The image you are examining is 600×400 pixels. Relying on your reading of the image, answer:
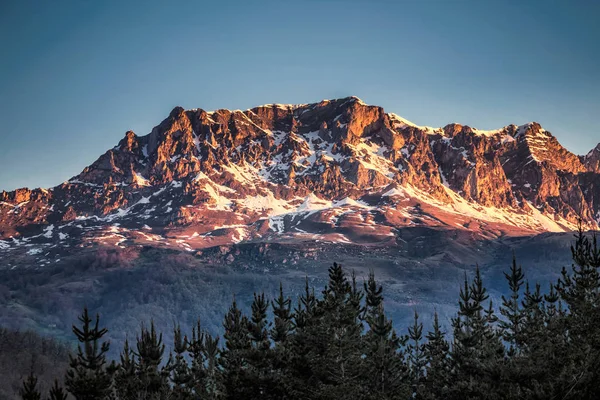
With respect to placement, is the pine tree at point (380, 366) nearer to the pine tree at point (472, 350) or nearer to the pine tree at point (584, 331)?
the pine tree at point (472, 350)

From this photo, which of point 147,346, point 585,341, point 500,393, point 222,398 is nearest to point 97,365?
point 222,398

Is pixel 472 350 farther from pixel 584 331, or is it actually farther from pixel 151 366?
pixel 151 366

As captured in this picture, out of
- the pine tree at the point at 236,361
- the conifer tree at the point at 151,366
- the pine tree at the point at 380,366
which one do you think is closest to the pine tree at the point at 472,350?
the pine tree at the point at 380,366

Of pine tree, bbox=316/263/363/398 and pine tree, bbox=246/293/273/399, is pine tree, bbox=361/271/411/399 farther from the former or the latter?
pine tree, bbox=246/293/273/399

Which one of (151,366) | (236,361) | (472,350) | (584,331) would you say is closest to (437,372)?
(472,350)

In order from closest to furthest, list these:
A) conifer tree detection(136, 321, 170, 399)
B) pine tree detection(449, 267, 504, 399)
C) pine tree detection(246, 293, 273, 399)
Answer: pine tree detection(449, 267, 504, 399), pine tree detection(246, 293, 273, 399), conifer tree detection(136, 321, 170, 399)

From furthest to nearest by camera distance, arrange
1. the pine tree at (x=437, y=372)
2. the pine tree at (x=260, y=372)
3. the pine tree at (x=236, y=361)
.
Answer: the pine tree at (x=437, y=372) < the pine tree at (x=236, y=361) < the pine tree at (x=260, y=372)

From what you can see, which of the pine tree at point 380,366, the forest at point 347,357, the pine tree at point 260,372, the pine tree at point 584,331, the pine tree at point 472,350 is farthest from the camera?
the pine tree at point 380,366

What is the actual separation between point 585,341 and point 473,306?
1229 centimetres

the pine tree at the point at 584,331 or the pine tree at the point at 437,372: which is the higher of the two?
the pine tree at the point at 584,331

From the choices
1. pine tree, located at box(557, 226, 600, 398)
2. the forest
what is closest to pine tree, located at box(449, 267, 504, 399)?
the forest

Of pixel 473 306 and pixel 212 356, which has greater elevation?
pixel 473 306

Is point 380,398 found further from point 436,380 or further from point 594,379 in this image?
point 594,379

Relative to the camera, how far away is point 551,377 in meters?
47.9
